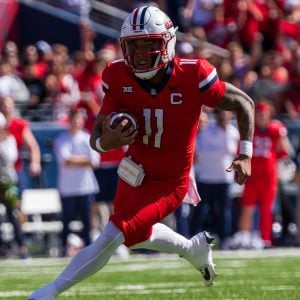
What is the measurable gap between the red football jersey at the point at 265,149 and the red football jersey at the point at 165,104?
555 centimetres

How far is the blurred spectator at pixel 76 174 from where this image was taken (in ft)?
39.3

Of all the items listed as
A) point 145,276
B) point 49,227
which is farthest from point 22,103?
point 145,276

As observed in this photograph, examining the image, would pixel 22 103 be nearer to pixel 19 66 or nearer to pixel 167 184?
pixel 19 66

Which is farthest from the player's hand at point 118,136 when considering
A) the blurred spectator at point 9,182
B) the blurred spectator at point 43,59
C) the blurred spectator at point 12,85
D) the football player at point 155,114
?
the blurred spectator at point 43,59

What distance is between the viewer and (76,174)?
1202 centimetres

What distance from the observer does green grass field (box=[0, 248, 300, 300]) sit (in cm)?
746

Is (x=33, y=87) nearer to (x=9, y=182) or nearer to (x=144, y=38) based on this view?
(x=9, y=182)

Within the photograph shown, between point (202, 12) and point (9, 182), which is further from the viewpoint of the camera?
point (202, 12)

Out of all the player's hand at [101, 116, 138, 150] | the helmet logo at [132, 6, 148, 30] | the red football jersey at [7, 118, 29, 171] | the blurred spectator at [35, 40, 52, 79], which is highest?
the helmet logo at [132, 6, 148, 30]

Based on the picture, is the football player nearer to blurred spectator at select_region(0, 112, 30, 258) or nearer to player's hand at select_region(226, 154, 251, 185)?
player's hand at select_region(226, 154, 251, 185)

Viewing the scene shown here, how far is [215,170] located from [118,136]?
600 cm

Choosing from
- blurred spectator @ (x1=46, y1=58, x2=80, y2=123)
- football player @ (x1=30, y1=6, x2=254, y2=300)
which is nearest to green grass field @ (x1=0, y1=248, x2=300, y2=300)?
football player @ (x1=30, y1=6, x2=254, y2=300)

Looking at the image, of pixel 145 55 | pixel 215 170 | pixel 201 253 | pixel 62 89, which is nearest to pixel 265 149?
pixel 215 170

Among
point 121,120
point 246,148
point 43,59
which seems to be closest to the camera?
point 121,120
